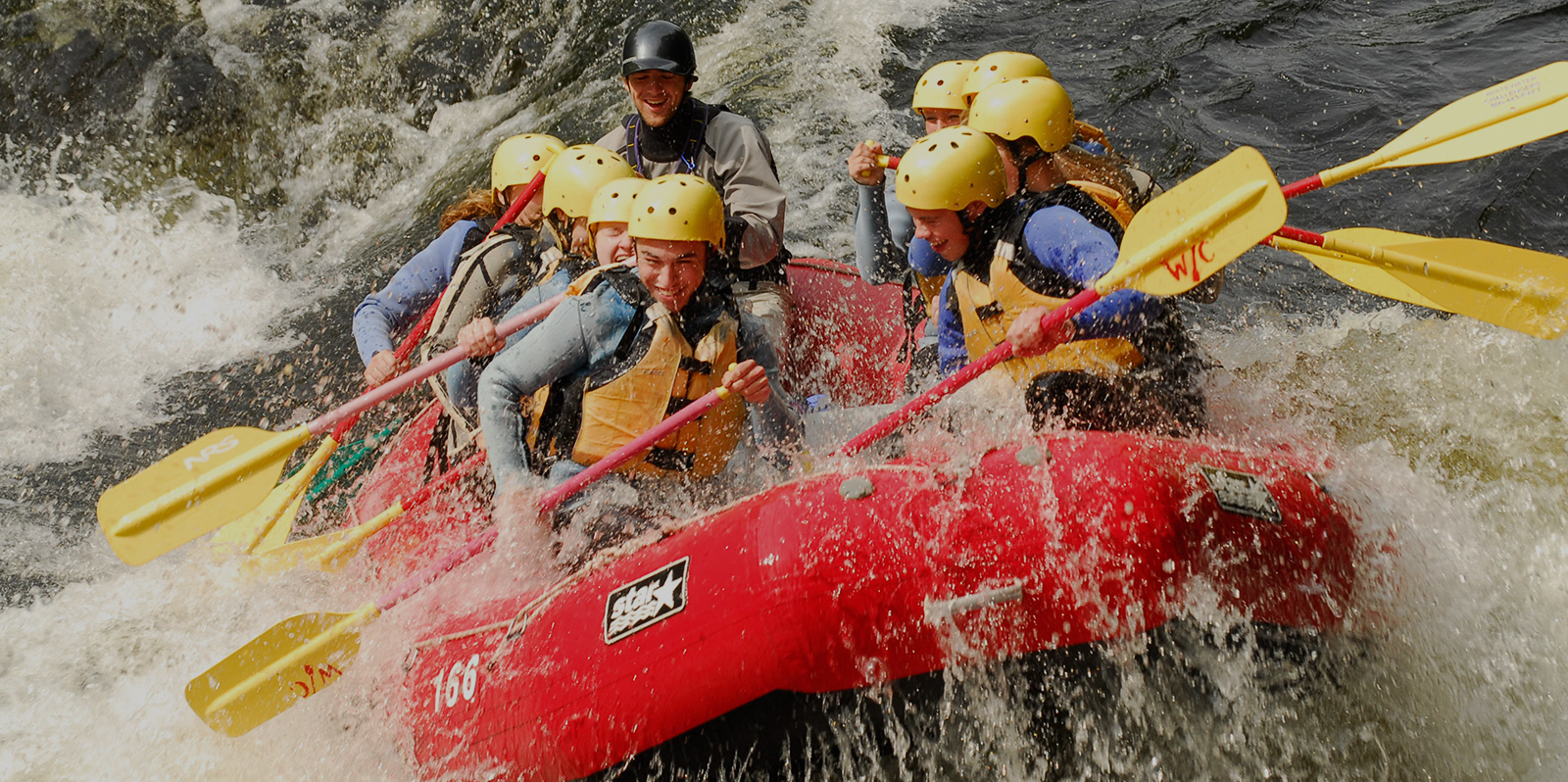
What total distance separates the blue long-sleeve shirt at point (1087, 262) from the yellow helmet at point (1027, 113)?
577mm

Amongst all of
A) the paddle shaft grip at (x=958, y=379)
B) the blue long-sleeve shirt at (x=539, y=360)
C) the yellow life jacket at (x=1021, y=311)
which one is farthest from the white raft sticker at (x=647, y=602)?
the yellow life jacket at (x=1021, y=311)

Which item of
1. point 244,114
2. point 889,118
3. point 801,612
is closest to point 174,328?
point 244,114

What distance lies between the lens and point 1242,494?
2.49 metres

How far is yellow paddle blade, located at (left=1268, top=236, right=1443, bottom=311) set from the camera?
3082 mm

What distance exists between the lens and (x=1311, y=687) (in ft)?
8.47

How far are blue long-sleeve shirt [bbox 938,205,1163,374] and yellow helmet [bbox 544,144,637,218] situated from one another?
1.53m

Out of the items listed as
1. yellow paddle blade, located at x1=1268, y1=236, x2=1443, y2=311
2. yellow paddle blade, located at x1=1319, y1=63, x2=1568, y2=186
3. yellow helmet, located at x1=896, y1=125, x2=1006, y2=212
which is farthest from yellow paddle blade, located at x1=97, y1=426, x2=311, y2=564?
yellow paddle blade, located at x1=1319, y1=63, x2=1568, y2=186

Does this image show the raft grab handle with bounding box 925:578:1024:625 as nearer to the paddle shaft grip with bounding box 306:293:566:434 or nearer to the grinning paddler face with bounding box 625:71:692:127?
the paddle shaft grip with bounding box 306:293:566:434

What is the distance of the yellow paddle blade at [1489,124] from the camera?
3049mm

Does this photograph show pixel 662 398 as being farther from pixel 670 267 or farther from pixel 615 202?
pixel 615 202

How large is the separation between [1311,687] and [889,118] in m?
6.09

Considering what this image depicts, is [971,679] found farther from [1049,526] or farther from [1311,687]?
[1311,687]

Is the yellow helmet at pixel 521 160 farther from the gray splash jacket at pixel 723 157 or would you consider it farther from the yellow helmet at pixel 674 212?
the yellow helmet at pixel 674 212

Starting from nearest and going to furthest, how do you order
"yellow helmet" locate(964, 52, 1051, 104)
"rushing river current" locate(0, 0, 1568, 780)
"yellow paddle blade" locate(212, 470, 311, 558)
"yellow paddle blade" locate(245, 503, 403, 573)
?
"rushing river current" locate(0, 0, 1568, 780)
"yellow paddle blade" locate(245, 503, 403, 573)
"yellow paddle blade" locate(212, 470, 311, 558)
"yellow helmet" locate(964, 52, 1051, 104)
